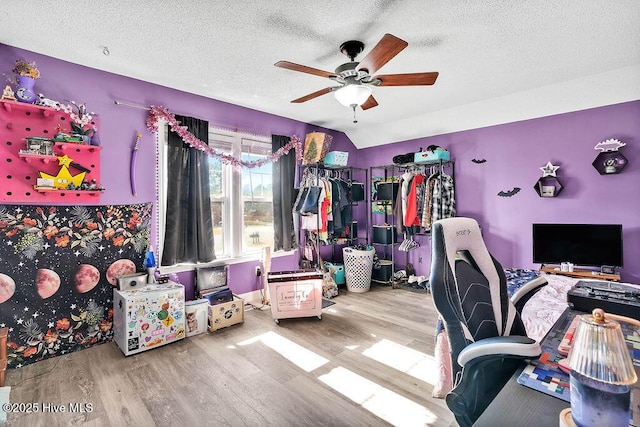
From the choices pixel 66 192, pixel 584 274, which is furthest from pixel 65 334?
pixel 584 274

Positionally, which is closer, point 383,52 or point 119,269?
point 383,52

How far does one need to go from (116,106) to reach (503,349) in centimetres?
346

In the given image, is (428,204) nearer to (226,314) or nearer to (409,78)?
(409,78)

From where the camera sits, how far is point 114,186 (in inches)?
114

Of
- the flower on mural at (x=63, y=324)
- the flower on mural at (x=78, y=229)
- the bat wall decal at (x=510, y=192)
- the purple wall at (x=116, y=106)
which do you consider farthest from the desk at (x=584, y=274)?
the flower on mural at (x=63, y=324)

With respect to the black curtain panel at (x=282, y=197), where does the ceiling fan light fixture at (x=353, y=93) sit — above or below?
above

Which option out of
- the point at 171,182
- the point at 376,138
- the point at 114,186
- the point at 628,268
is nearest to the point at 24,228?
the point at 114,186

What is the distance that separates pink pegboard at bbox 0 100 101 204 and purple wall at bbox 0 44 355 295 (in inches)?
7.9

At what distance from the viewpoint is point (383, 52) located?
6.11 feet

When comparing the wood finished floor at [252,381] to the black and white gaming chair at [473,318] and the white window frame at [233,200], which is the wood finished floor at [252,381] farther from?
the white window frame at [233,200]

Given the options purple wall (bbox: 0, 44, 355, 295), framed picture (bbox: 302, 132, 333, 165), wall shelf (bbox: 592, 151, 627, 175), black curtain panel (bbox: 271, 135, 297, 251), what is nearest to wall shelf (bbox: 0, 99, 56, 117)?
purple wall (bbox: 0, 44, 355, 295)

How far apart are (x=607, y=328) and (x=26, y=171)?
3481 mm

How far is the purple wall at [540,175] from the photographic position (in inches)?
120

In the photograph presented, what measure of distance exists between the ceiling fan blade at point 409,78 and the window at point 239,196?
2145 millimetres
